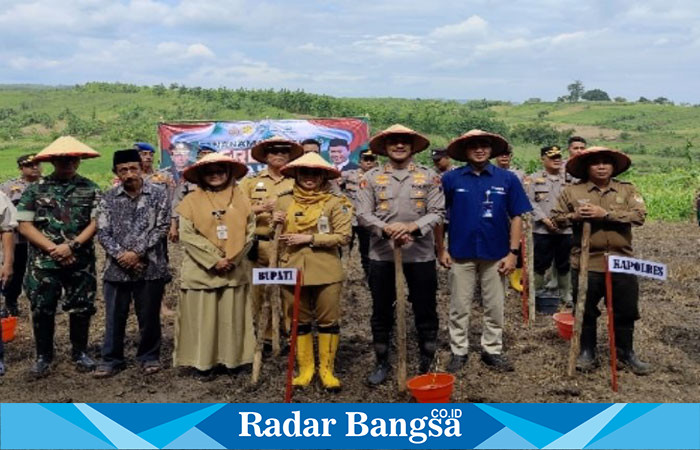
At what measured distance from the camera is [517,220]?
533 centimetres

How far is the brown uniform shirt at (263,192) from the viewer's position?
18.9 feet

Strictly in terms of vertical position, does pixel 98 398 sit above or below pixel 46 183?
below

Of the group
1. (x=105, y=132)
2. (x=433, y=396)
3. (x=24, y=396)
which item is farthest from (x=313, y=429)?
(x=105, y=132)

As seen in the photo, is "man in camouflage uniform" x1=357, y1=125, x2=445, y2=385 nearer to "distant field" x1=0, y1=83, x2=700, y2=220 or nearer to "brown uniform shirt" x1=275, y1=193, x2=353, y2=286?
"brown uniform shirt" x1=275, y1=193, x2=353, y2=286

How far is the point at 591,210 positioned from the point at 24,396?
4573mm

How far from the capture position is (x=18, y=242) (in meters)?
7.03

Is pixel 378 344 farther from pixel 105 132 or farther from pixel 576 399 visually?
pixel 105 132

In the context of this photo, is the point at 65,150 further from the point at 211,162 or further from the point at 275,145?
the point at 275,145

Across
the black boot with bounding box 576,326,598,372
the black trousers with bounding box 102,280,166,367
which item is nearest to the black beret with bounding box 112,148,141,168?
the black trousers with bounding box 102,280,166,367

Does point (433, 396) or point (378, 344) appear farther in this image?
point (378, 344)

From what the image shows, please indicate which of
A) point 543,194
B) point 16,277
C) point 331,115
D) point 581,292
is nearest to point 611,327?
point 581,292

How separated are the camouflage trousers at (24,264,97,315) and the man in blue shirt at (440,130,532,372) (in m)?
2.93

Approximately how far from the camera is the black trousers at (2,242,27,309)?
23.3ft

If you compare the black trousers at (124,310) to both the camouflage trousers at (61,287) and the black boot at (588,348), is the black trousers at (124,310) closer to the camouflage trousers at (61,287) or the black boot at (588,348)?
the camouflage trousers at (61,287)
